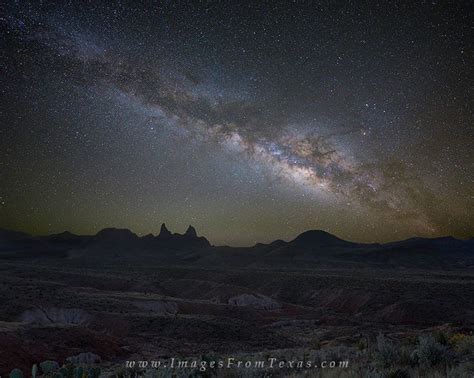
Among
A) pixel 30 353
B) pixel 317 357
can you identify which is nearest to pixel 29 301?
pixel 30 353

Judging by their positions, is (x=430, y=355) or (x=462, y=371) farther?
(x=430, y=355)

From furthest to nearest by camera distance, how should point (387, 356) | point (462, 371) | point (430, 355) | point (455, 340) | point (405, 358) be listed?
point (455, 340), point (387, 356), point (405, 358), point (430, 355), point (462, 371)

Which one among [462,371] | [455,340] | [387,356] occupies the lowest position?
[455,340]

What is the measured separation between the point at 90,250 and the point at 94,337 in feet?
574

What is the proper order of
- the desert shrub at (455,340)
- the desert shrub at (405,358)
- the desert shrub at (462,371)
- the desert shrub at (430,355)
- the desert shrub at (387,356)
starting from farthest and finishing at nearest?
the desert shrub at (455,340)
the desert shrub at (387,356)
the desert shrub at (405,358)
the desert shrub at (430,355)
the desert shrub at (462,371)

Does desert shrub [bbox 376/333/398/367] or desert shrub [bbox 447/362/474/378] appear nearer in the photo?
desert shrub [bbox 447/362/474/378]

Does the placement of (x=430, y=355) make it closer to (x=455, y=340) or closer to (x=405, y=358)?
(x=405, y=358)

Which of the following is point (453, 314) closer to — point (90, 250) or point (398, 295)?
point (398, 295)

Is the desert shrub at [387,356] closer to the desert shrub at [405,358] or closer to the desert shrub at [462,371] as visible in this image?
the desert shrub at [405,358]

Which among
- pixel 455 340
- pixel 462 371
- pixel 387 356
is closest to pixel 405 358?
pixel 387 356

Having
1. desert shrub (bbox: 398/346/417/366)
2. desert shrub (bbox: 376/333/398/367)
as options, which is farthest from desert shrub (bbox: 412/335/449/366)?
desert shrub (bbox: 376/333/398/367)

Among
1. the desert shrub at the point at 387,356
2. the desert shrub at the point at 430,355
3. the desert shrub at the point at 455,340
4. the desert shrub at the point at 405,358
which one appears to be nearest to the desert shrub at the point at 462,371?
the desert shrub at the point at 430,355

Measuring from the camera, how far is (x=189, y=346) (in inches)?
1170

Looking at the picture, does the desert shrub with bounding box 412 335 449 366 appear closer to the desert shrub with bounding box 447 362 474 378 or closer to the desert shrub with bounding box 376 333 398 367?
the desert shrub with bounding box 376 333 398 367
